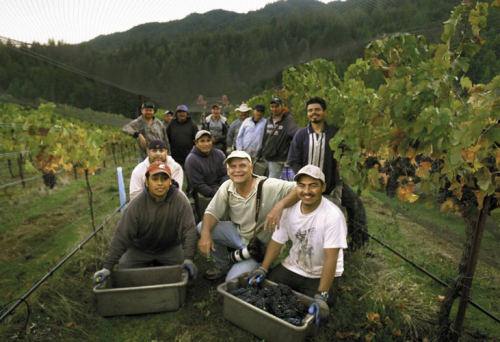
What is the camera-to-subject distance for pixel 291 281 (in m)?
2.67

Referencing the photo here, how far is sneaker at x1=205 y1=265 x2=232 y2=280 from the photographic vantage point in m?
3.15

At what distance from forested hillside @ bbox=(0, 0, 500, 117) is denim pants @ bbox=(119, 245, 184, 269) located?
136 inches

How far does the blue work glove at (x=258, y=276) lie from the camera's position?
255cm

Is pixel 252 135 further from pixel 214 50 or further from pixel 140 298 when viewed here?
pixel 140 298

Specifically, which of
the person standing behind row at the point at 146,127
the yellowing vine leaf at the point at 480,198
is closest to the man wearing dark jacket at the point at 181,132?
the person standing behind row at the point at 146,127

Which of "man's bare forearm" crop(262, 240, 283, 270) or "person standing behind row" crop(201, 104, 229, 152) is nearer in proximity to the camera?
"man's bare forearm" crop(262, 240, 283, 270)

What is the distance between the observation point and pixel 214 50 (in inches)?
287

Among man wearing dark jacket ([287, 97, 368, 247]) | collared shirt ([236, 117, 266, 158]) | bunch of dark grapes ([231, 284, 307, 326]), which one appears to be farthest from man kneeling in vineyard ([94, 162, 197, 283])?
collared shirt ([236, 117, 266, 158])

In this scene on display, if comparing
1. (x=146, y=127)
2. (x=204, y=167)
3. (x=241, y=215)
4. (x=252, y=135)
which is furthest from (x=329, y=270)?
(x=146, y=127)

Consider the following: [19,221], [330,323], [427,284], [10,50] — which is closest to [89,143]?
[10,50]

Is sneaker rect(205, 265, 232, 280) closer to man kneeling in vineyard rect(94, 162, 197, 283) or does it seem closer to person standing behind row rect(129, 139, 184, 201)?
man kneeling in vineyard rect(94, 162, 197, 283)

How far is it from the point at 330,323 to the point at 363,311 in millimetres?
336

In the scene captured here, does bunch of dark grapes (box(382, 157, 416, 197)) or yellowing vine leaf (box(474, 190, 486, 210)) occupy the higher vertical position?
yellowing vine leaf (box(474, 190, 486, 210))

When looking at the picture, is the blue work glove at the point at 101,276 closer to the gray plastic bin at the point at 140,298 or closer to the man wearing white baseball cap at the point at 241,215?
the gray plastic bin at the point at 140,298
